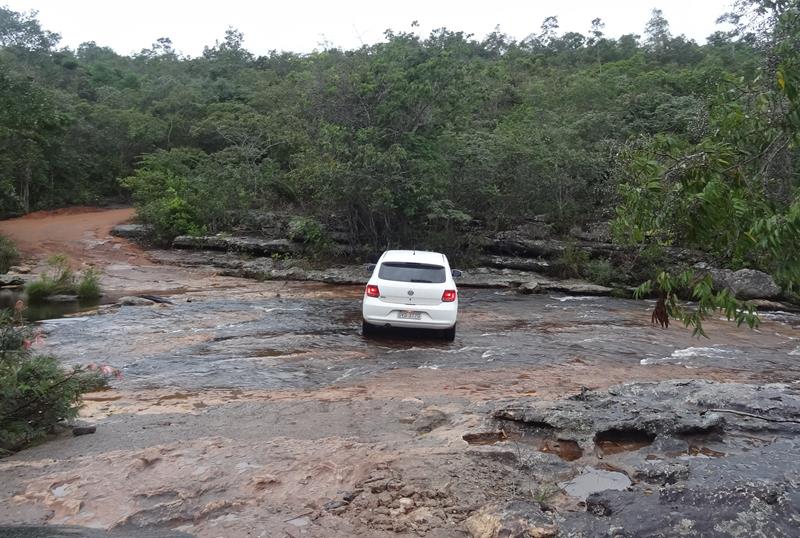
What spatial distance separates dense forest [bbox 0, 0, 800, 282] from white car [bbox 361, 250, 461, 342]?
151 inches

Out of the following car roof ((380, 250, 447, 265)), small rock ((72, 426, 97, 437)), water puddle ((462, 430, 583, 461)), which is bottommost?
small rock ((72, 426, 97, 437))

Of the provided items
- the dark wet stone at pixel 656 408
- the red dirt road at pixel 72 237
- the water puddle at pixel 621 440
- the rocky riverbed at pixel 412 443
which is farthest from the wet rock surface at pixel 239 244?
the water puddle at pixel 621 440

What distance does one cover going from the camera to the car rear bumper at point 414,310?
450 inches

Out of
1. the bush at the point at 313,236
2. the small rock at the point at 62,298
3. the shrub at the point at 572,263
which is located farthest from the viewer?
the bush at the point at 313,236

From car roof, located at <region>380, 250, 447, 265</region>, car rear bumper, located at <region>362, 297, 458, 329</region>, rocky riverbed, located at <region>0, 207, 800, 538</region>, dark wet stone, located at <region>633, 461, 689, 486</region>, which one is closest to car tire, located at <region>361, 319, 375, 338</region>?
rocky riverbed, located at <region>0, 207, 800, 538</region>

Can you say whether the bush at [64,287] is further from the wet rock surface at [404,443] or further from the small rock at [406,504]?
Result: the small rock at [406,504]

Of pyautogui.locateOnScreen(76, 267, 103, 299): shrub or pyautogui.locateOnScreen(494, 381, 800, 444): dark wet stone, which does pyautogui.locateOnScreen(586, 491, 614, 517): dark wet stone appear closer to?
pyautogui.locateOnScreen(494, 381, 800, 444): dark wet stone

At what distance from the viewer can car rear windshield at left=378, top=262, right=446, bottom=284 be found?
1152 centimetres

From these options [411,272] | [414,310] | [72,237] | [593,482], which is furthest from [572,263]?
[72,237]

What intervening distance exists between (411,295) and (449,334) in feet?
4.01

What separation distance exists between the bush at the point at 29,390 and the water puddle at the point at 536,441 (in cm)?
378

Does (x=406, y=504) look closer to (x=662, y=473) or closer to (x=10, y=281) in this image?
(x=662, y=473)

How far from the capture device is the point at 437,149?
73.0 feet

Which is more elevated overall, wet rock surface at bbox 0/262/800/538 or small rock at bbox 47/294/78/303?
wet rock surface at bbox 0/262/800/538
